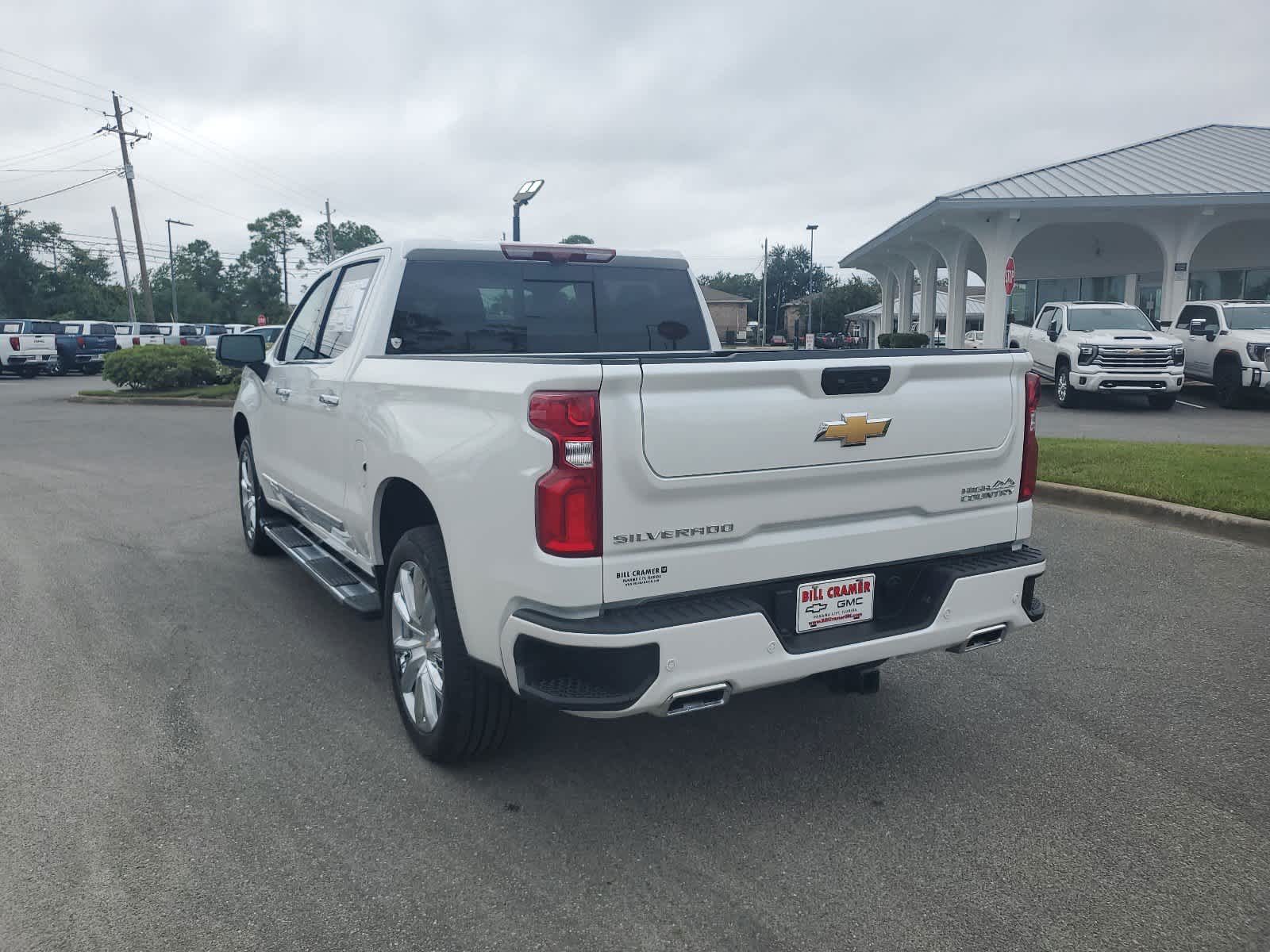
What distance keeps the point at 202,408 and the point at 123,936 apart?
2024 cm

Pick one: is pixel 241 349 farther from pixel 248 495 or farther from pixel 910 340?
pixel 910 340

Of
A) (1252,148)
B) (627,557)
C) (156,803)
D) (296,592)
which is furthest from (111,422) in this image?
(1252,148)

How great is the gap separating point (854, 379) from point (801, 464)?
0.35m

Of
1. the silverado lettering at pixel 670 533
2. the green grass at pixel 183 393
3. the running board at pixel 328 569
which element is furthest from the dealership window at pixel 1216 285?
the silverado lettering at pixel 670 533

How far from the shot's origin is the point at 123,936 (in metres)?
2.77

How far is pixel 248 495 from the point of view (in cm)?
742

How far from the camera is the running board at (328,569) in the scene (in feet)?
14.7

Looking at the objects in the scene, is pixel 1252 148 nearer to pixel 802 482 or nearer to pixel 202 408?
pixel 202 408

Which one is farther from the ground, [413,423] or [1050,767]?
[413,423]

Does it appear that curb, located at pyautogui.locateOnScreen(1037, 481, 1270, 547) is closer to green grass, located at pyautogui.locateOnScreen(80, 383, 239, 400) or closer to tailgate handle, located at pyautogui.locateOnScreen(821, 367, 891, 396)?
tailgate handle, located at pyautogui.locateOnScreen(821, 367, 891, 396)

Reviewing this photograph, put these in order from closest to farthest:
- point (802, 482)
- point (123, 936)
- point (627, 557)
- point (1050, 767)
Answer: point (123, 936) → point (627, 557) → point (802, 482) → point (1050, 767)

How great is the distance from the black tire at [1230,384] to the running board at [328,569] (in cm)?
1754

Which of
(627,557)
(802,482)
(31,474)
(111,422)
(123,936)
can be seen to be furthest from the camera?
(111,422)

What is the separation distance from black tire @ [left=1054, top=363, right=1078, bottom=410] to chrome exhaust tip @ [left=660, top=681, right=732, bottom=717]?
17.1 meters
